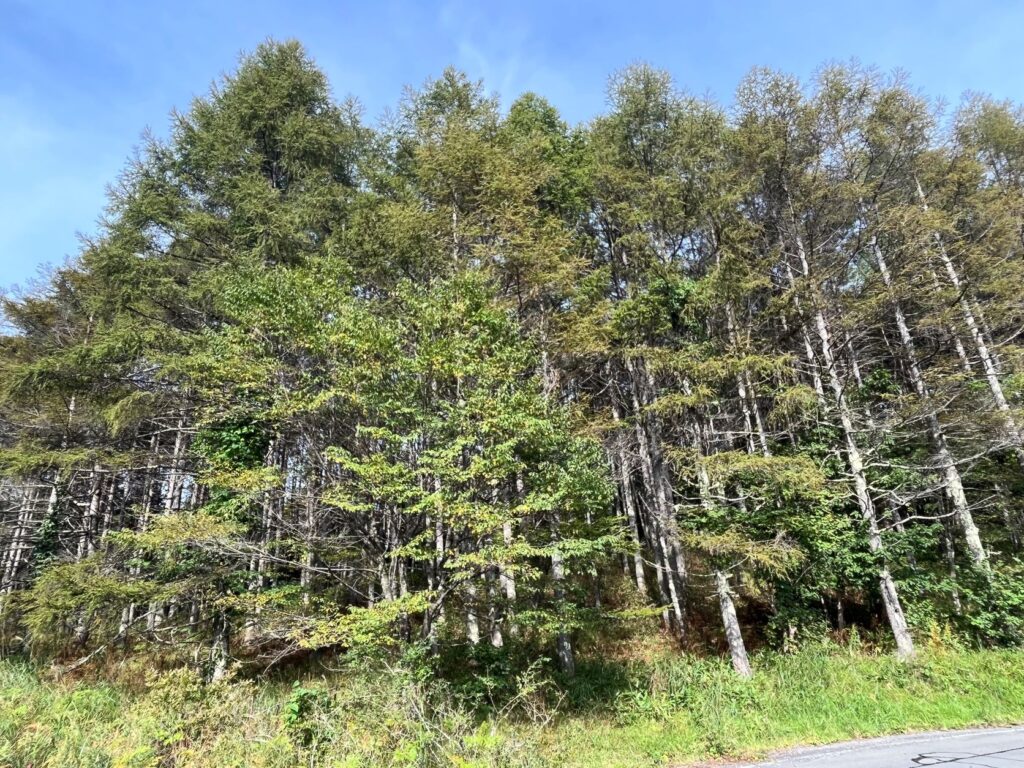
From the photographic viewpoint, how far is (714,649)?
10.5 meters

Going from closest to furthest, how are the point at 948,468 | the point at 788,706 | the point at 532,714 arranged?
the point at 532,714 → the point at 788,706 → the point at 948,468

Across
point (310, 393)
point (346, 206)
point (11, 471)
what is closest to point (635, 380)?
point (310, 393)

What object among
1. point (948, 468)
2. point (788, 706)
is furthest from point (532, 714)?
point (948, 468)

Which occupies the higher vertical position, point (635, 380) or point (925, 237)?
point (925, 237)

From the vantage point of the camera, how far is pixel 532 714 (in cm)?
653

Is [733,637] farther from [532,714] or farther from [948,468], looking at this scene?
[948,468]

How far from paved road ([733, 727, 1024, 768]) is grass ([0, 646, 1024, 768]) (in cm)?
34

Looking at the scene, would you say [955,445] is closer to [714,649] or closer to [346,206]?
[714,649]

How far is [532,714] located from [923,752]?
4.63m

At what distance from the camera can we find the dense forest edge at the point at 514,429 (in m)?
6.93

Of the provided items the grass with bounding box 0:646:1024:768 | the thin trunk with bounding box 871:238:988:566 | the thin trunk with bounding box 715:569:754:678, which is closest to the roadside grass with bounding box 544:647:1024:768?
the grass with bounding box 0:646:1024:768

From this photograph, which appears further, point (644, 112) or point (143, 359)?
point (644, 112)

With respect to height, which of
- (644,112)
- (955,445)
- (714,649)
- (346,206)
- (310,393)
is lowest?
(714,649)

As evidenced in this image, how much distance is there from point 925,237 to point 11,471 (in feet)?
66.7
